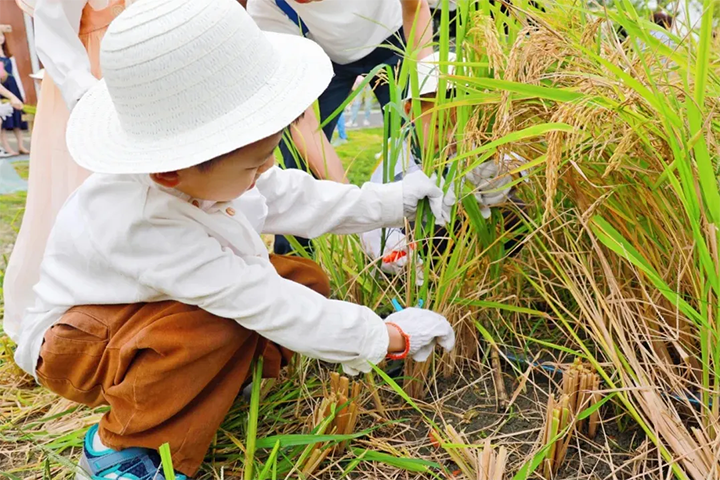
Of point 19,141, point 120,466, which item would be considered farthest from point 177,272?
point 19,141

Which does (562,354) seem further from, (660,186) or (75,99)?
(75,99)

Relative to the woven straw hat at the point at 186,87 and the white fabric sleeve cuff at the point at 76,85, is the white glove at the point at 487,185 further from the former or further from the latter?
the white fabric sleeve cuff at the point at 76,85

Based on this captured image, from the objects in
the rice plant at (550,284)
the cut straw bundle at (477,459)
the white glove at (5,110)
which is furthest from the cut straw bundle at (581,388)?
the white glove at (5,110)

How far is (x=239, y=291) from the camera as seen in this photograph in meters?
1.07

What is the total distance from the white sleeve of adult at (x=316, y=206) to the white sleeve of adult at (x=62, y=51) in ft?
1.91

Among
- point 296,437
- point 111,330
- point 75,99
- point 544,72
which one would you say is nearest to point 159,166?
point 111,330

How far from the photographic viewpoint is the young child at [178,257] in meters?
0.96

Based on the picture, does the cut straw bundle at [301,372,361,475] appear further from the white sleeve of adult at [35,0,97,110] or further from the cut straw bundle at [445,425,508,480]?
the white sleeve of adult at [35,0,97,110]

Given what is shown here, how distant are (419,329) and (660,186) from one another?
481mm

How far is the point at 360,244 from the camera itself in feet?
5.29

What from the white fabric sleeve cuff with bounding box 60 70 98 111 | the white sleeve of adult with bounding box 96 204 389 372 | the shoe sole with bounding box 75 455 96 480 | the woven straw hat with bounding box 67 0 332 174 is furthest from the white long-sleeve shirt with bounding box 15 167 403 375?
the white fabric sleeve cuff with bounding box 60 70 98 111

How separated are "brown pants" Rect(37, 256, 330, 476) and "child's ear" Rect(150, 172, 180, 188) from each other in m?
0.22

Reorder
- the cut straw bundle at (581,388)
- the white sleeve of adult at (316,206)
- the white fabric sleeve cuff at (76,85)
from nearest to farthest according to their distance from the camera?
the cut straw bundle at (581,388)
the white sleeve of adult at (316,206)
the white fabric sleeve cuff at (76,85)

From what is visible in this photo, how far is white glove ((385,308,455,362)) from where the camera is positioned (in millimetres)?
1176
